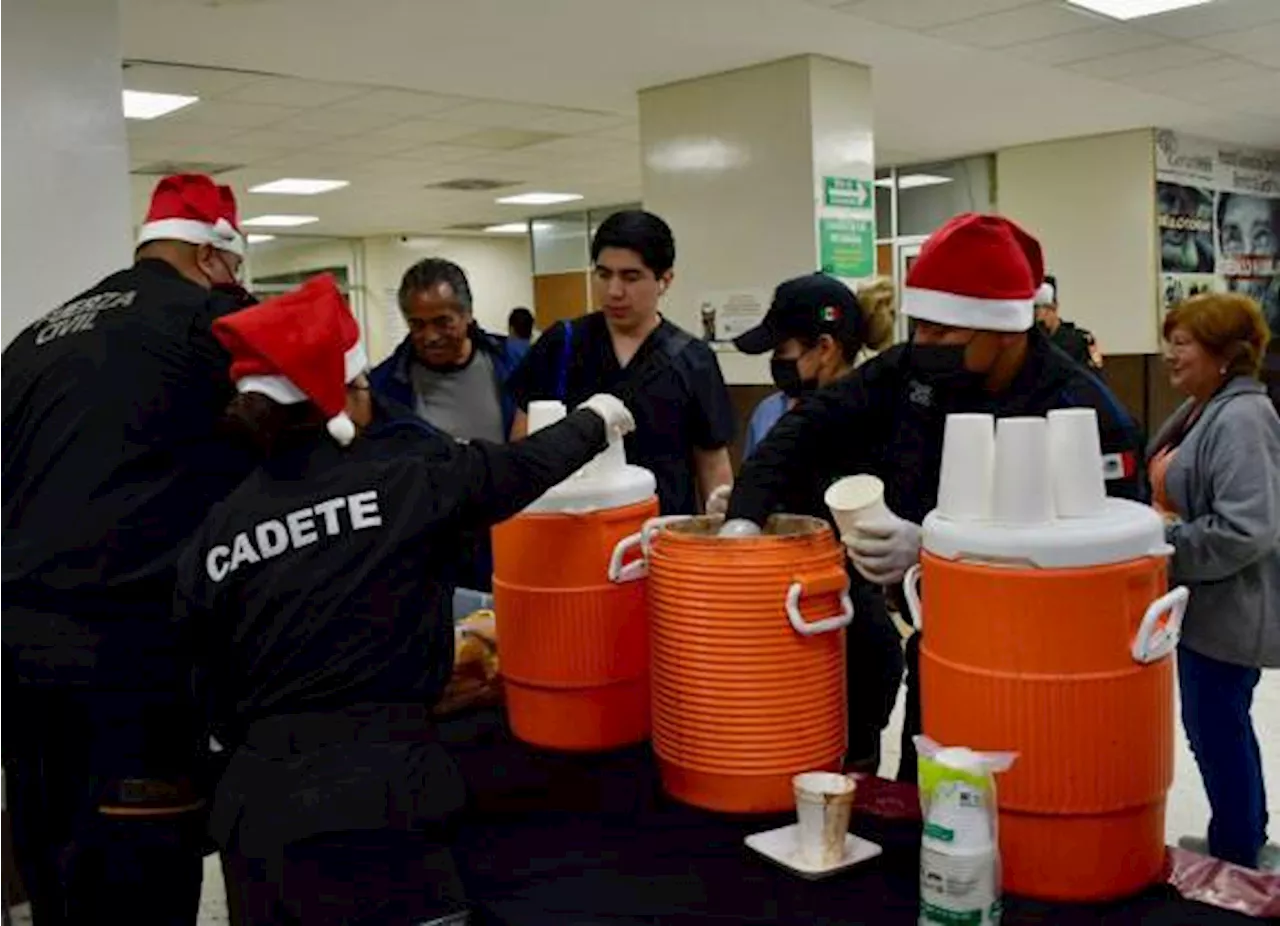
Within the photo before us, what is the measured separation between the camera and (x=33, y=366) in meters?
1.88

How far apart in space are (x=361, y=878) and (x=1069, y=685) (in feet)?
2.54

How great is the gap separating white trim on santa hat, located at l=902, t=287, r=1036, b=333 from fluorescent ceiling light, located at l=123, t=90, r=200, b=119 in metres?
5.44

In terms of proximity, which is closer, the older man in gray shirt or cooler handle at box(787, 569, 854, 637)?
cooler handle at box(787, 569, 854, 637)

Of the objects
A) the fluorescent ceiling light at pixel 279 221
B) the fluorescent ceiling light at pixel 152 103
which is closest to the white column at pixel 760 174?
the fluorescent ceiling light at pixel 152 103

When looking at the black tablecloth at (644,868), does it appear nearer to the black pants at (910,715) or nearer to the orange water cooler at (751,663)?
the orange water cooler at (751,663)

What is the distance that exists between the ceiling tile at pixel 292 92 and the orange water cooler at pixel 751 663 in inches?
206

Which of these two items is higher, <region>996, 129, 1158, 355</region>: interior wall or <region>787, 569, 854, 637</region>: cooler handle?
<region>996, 129, 1158, 355</region>: interior wall

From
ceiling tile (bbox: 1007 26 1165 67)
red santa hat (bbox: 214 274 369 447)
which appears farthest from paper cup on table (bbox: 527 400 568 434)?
ceiling tile (bbox: 1007 26 1165 67)

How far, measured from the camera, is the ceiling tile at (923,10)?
192 inches

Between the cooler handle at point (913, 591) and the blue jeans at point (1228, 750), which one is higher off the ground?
the cooler handle at point (913, 591)

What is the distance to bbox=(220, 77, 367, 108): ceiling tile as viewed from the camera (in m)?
6.00

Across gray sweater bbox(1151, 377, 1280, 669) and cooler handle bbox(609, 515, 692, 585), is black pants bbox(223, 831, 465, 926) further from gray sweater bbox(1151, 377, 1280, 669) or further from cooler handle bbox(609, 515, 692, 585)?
gray sweater bbox(1151, 377, 1280, 669)

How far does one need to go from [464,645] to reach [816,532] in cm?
70

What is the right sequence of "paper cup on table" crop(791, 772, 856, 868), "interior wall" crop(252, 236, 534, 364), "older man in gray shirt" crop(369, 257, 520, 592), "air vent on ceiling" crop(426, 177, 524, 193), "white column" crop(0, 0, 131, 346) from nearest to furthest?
"paper cup on table" crop(791, 772, 856, 868) → "older man in gray shirt" crop(369, 257, 520, 592) → "white column" crop(0, 0, 131, 346) → "air vent on ceiling" crop(426, 177, 524, 193) → "interior wall" crop(252, 236, 534, 364)
